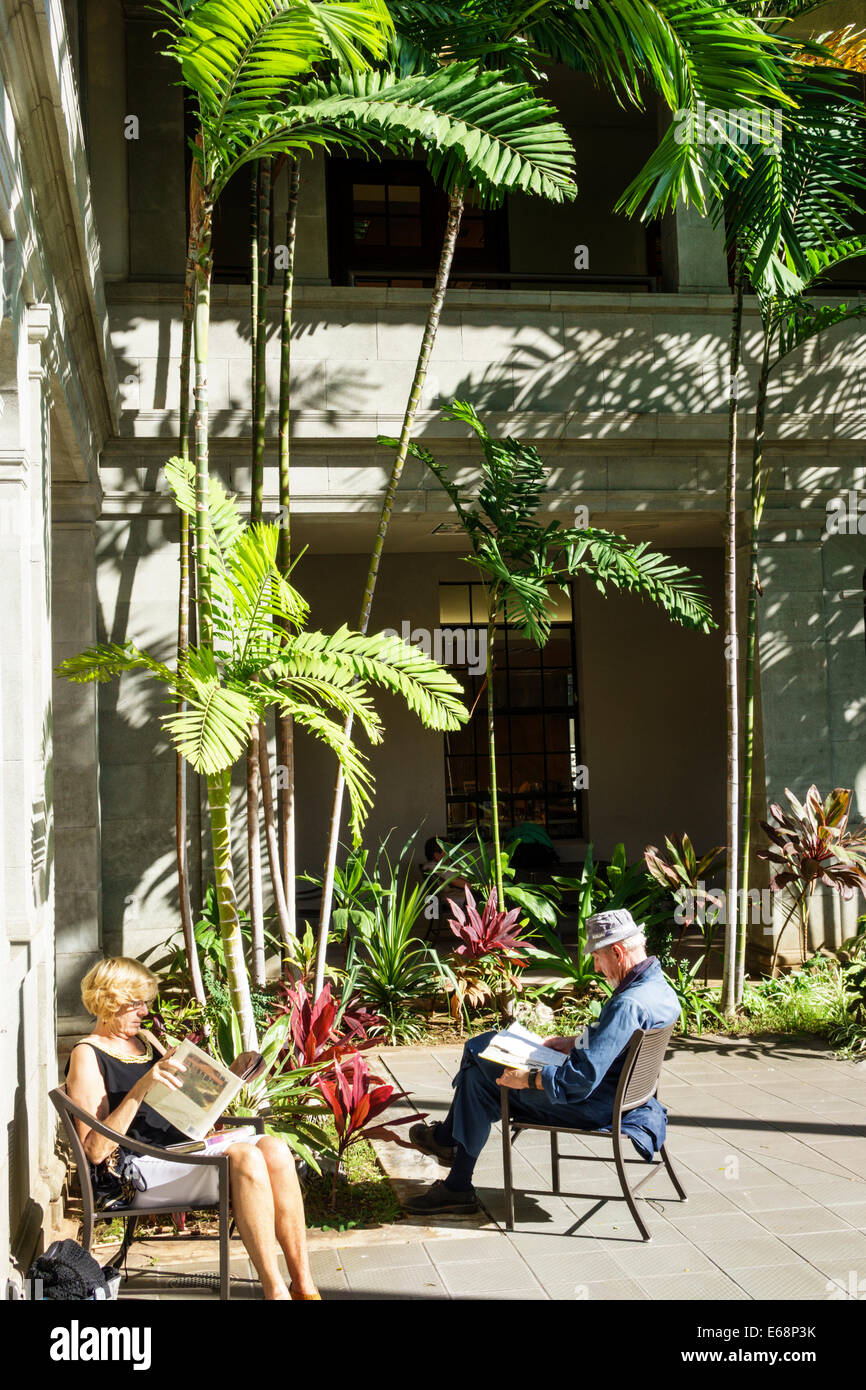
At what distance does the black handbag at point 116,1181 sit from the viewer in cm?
391

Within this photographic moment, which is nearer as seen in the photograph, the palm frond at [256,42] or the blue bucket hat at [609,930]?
the palm frond at [256,42]

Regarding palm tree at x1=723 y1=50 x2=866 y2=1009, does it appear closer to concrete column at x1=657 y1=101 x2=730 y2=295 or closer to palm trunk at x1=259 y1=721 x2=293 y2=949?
concrete column at x1=657 y1=101 x2=730 y2=295

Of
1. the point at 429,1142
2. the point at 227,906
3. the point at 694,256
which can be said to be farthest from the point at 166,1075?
the point at 694,256

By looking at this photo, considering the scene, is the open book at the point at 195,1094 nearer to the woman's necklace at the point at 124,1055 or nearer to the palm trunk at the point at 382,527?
the woman's necklace at the point at 124,1055

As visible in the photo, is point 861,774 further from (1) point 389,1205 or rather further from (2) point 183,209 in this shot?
(2) point 183,209

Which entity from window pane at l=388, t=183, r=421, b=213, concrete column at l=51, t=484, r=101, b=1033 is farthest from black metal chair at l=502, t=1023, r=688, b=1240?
window pane at l=388, t=183, r=421, b=213

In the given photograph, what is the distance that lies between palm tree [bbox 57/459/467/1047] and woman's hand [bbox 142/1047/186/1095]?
862 mm

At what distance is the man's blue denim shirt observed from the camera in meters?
4.43

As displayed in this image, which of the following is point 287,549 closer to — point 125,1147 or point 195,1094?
point 195,1094

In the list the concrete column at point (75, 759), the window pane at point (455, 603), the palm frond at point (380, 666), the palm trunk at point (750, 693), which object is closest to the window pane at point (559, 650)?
the window pane at point (455, 603)

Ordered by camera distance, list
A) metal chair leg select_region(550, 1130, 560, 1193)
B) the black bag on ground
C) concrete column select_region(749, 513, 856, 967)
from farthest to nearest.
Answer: concrete column select_region(749, 513, 856, 967)
metal chair leg select_region(550, 1130, 560, 1193)
the black bag on ground

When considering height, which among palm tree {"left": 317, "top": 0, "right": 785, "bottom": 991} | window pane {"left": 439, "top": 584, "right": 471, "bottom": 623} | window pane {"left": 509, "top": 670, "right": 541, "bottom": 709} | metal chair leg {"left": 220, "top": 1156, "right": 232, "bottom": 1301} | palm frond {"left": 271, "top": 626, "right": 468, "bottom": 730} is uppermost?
palm tree {"left": 317, "top": 0, "right": 785, "bottom": 991}

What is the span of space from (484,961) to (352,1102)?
3094 millimetres

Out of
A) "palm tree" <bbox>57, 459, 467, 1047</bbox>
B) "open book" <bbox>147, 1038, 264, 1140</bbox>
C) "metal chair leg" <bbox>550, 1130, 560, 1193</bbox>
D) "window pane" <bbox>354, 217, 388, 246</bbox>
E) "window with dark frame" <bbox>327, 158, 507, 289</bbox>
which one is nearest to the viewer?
"open book" <bbox>147, 1038, 264, 1140</bbox>
